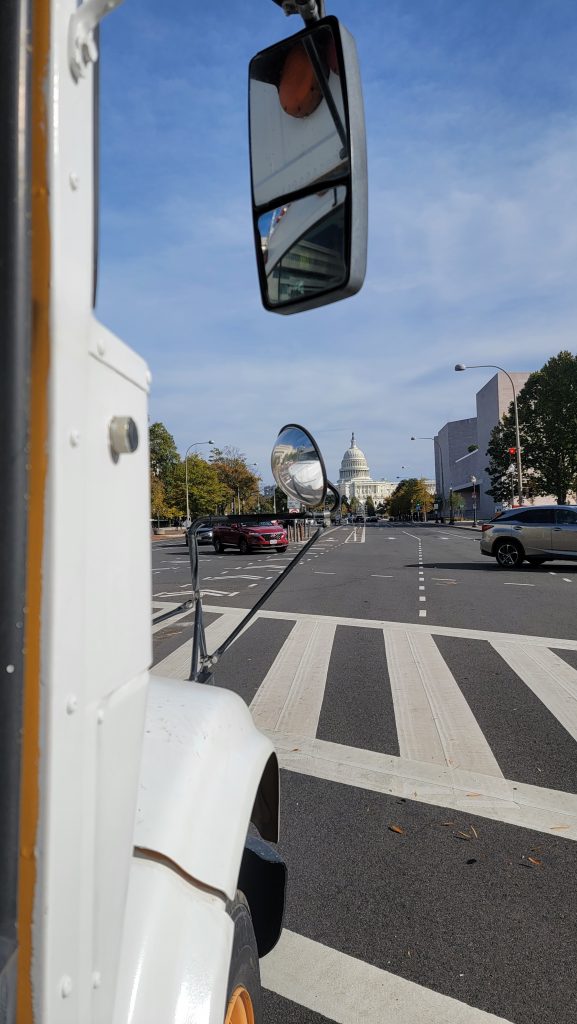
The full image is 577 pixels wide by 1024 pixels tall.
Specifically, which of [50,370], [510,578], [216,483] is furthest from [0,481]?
[216,483]

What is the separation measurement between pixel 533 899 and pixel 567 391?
54093 mm

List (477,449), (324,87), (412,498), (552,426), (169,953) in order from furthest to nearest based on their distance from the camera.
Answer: (412,498) → (477,449) → (552,426) → (324,87) → (169,953)

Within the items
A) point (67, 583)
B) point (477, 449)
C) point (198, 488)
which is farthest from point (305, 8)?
point (477, 449)

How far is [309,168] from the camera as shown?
51.5 inches

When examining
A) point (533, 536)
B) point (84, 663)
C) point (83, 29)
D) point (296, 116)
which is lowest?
point (533, 536)

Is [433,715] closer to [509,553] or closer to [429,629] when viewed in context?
[429,629]

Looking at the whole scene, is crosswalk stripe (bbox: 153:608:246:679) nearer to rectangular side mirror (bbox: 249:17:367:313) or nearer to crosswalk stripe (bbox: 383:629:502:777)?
crosswalk stripe (bbox: 383:629:502:777)

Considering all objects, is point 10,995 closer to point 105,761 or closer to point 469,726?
point 105,761

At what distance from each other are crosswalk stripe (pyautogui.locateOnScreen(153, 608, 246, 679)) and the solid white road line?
0.54 m

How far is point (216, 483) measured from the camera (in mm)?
67938

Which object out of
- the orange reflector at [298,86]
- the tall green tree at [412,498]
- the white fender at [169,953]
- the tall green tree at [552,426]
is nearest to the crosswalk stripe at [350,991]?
the white fender at [169,953]

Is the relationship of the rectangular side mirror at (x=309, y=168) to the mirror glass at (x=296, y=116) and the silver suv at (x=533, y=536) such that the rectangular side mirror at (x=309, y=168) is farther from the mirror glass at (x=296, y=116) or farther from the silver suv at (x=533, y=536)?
the silver suv at (x=533, y=536)

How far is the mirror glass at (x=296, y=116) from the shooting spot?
128cm

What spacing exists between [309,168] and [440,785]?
10.8 feet
